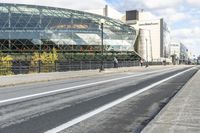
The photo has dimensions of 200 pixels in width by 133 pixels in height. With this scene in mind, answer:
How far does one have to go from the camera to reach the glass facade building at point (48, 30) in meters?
89.1

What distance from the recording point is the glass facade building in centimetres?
8906

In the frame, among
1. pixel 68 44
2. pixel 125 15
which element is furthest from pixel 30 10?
pixel 125 15

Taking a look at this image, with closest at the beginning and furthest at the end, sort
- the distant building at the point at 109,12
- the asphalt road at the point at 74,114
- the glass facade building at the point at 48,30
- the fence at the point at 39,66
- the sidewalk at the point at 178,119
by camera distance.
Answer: the sidewalk at the point at 178,119
the asphalt road at the point at 74,114
the fence at the point at 39,66
the glass facade building at the point at 48,30
the distant building at the point at 109,12

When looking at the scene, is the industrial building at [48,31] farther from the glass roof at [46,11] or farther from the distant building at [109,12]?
the distant building at [109,12]

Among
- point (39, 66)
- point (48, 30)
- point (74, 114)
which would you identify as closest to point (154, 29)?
point (48, 30)

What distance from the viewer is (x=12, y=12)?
9306cm

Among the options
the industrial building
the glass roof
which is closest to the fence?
the industrial building

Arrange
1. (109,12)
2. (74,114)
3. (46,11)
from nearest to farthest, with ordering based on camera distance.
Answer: (74,114)
(46,11)
(109,12)

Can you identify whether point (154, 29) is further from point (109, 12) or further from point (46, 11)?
point (46, 11)

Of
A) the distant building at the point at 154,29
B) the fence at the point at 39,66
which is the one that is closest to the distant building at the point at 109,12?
the distant building at the point at 154,29

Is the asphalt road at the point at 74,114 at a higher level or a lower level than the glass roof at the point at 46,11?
lower

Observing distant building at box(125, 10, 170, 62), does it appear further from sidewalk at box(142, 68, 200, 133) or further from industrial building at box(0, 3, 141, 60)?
sidewalk at box(142, 68, 200, 133)

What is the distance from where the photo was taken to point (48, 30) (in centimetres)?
9406

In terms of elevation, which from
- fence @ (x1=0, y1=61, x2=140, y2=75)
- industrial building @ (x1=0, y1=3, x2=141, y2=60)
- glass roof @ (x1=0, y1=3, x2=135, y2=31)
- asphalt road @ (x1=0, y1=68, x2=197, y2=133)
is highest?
glass roof @ (x1=0, y1=3, x2=135, y2=31)
